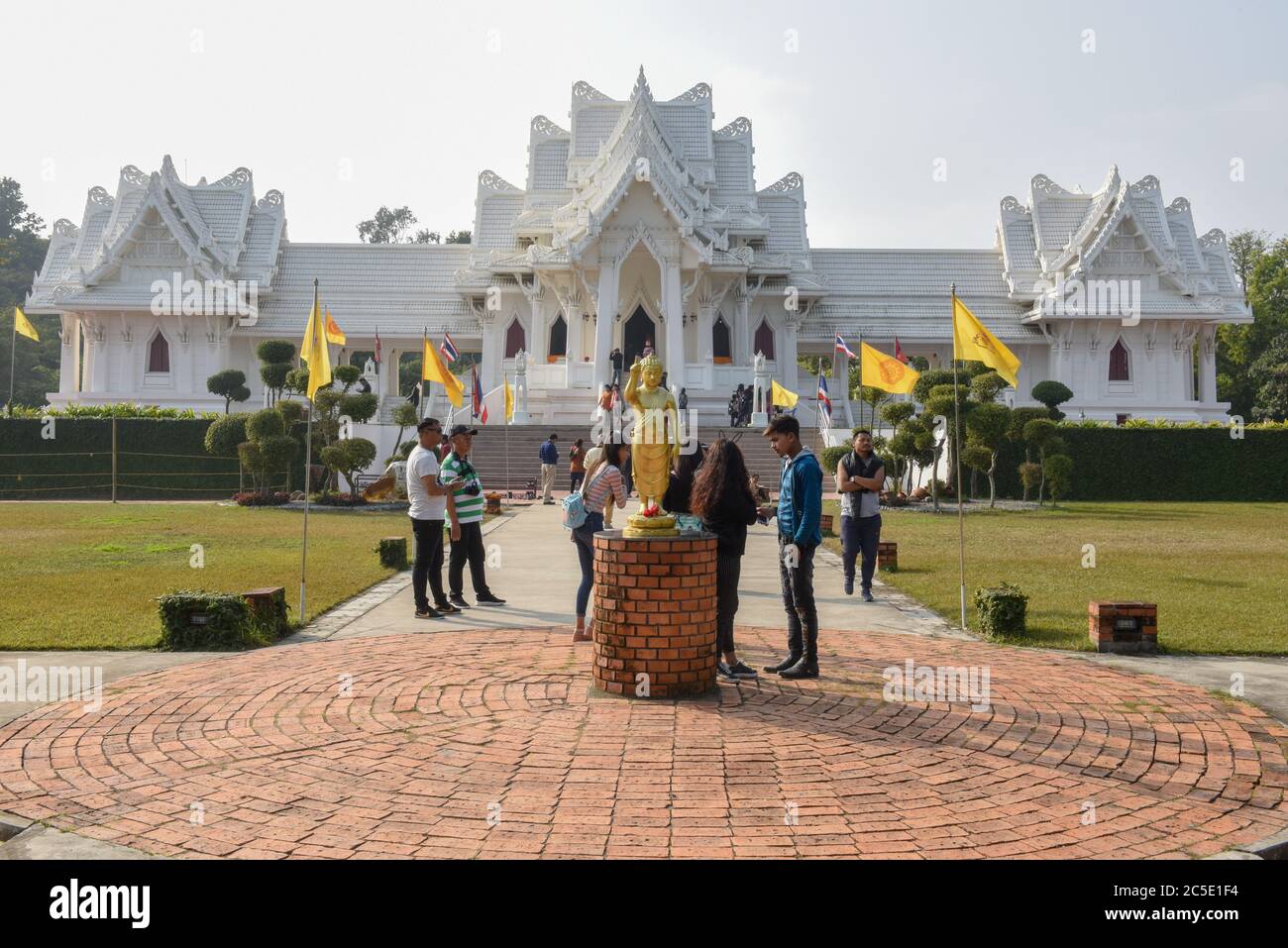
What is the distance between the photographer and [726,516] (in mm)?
7215

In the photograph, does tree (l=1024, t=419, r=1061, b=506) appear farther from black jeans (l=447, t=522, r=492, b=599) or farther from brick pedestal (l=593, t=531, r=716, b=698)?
brick pedestal (l=593, t=531, r=716, b=698)

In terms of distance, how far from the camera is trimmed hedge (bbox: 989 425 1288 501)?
92.7 ft

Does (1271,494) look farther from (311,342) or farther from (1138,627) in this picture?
(311,342)

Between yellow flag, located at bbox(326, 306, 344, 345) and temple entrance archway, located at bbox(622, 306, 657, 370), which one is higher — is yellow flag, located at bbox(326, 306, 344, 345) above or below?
below

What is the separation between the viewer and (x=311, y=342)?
→ 1234 centimetres

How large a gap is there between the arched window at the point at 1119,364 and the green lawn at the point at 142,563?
3056 cm

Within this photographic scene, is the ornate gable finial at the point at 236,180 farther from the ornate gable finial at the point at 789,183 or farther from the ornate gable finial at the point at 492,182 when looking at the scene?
the ornate gable finial at the point at 789,183

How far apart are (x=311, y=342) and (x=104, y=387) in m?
32.2

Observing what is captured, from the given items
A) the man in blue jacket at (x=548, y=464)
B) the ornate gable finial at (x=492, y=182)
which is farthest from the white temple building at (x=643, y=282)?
the man in blue jacket at (x=548, y=464)

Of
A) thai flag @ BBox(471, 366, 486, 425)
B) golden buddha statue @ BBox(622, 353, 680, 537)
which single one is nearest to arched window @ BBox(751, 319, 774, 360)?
thai flag @ BBox(471, 366, 486, 425)

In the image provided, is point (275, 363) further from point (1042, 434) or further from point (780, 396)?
point (1042, 434)

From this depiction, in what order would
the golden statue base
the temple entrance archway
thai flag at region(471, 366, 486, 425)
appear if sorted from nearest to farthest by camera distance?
the golden statue base, thai flag at region(471, 366, 486, 425), the temple entrance archway

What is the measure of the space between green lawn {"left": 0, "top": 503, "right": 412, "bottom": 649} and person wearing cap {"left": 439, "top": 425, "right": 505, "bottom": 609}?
4.53 feet

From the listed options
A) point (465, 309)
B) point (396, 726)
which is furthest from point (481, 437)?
point (396, 726)
